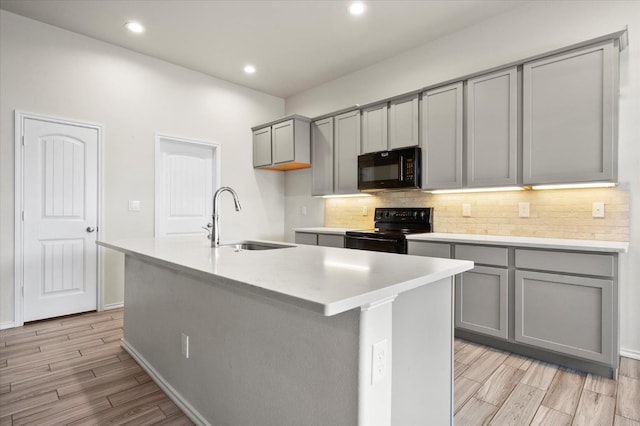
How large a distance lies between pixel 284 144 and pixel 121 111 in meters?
1.92

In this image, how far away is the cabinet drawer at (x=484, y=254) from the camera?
2546mm

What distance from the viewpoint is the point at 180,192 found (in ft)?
14.3

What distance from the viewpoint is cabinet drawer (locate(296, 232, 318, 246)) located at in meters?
4.16

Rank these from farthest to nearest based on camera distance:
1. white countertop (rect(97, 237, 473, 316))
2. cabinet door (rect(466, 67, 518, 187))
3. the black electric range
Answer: the black electric range, cabinet door (rect(466, 67, 518, 187)), white countertop (rect(97, 237, 473, 316))

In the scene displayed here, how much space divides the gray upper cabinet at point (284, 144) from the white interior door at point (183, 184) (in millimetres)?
675

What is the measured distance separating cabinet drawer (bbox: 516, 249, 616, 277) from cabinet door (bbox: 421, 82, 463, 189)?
2.92ft

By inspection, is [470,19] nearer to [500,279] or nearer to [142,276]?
[500,279]

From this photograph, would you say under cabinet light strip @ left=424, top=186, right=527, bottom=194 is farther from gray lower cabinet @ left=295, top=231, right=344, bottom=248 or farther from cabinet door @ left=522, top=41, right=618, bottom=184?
gray lower cabinet @ left=295, top=231, right=344, bottom=248

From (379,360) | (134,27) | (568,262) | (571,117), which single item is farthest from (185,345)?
(134,27)

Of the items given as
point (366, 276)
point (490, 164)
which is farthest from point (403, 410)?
point (490, 164)

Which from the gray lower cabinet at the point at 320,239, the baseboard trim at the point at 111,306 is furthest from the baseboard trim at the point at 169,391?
the gray lower cabinet at the point at 320,239

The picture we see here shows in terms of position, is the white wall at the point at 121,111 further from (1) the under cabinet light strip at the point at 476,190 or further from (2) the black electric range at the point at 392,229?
(1) the under cabinet light strip at the point at 476,190

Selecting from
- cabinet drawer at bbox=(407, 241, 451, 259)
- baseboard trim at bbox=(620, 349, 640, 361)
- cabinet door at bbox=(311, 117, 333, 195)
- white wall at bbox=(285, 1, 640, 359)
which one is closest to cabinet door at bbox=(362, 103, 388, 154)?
white wall at bbox=(285, 1, 640, 359)

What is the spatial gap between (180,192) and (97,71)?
61.6 inches
